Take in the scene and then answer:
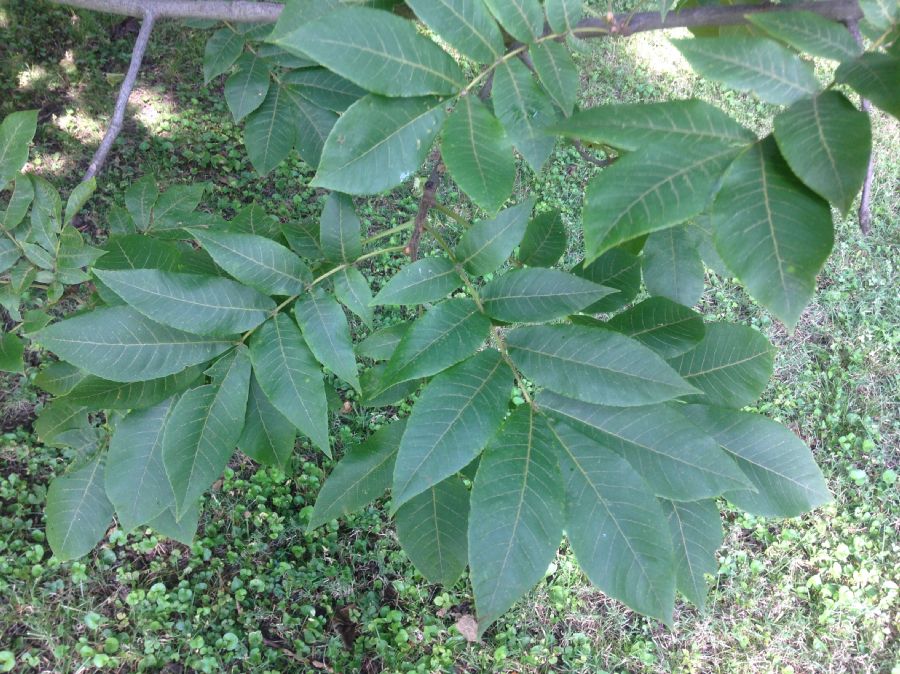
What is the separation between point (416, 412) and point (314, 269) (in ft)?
1.69

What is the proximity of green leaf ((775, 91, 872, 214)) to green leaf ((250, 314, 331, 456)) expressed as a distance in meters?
0.76

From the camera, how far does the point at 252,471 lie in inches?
113

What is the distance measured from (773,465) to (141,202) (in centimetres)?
162

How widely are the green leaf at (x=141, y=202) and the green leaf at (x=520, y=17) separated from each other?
1.13 metres

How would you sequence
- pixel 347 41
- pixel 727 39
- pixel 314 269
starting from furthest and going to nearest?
1. pixel 314 269
2. pixel 347 41
3. pixel 727 39

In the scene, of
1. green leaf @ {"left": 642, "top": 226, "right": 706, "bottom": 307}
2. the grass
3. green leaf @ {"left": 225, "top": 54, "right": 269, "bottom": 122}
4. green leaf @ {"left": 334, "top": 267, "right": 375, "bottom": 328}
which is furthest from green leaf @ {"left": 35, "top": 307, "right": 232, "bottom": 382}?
the grass

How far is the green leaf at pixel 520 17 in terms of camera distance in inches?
41.3

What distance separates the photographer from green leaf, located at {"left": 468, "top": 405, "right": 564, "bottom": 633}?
858 mm

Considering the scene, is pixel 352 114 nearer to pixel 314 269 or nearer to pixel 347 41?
pixel 347 41

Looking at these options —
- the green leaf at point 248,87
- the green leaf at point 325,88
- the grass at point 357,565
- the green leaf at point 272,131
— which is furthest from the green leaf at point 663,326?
the grass at point 357,565

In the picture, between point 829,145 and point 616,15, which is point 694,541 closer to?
point 829,145

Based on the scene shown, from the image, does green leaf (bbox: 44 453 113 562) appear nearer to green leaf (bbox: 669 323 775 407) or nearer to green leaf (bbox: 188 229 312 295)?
green leaf (bbox: 188 229 312 295)

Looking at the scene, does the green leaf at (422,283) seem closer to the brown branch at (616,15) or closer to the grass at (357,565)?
the brown branch at (616,15)

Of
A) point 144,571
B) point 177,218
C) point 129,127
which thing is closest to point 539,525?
point 177,218
